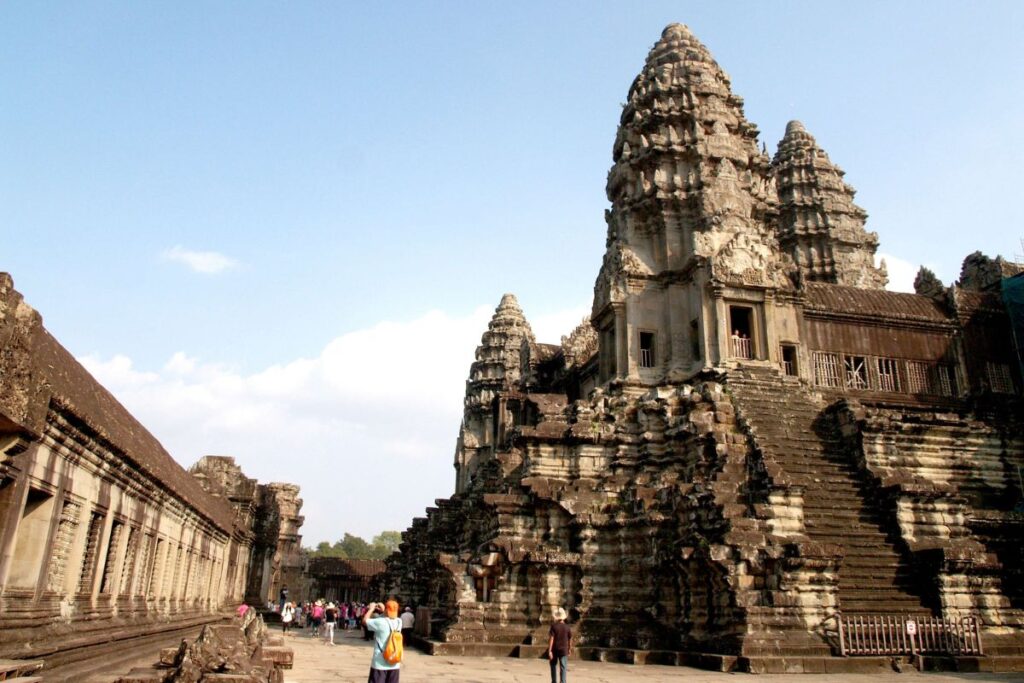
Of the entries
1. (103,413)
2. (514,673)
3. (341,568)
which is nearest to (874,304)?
(514,673)

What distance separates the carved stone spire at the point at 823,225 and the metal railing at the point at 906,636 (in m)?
28.4

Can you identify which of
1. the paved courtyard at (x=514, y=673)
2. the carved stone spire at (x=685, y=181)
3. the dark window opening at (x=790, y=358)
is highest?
the carved stone spire at (x=685, y=181)

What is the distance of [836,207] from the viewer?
43.6 m

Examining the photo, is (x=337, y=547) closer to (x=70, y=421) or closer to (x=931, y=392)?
(x=931, y=392)

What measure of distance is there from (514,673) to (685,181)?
18542 mm

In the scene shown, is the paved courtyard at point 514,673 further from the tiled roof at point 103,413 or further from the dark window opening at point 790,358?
the dark window opening at point 790,358

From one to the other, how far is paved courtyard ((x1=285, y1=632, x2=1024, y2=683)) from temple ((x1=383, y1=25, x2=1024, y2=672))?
0.70m

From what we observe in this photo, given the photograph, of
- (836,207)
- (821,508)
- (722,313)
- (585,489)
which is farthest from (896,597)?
(836,207)

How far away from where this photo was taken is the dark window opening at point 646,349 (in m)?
26.8

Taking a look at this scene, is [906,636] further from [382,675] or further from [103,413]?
[103,413]

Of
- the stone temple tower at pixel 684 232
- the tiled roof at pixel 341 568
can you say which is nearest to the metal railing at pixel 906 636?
the stone temple tower at pixel 684 232

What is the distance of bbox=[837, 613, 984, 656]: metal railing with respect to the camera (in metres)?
14.8

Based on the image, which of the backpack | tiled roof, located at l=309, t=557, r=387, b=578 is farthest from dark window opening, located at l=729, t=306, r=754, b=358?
tiled roof, located at l=309, t=557, r=387, b=578

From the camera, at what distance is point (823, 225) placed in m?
43.2
